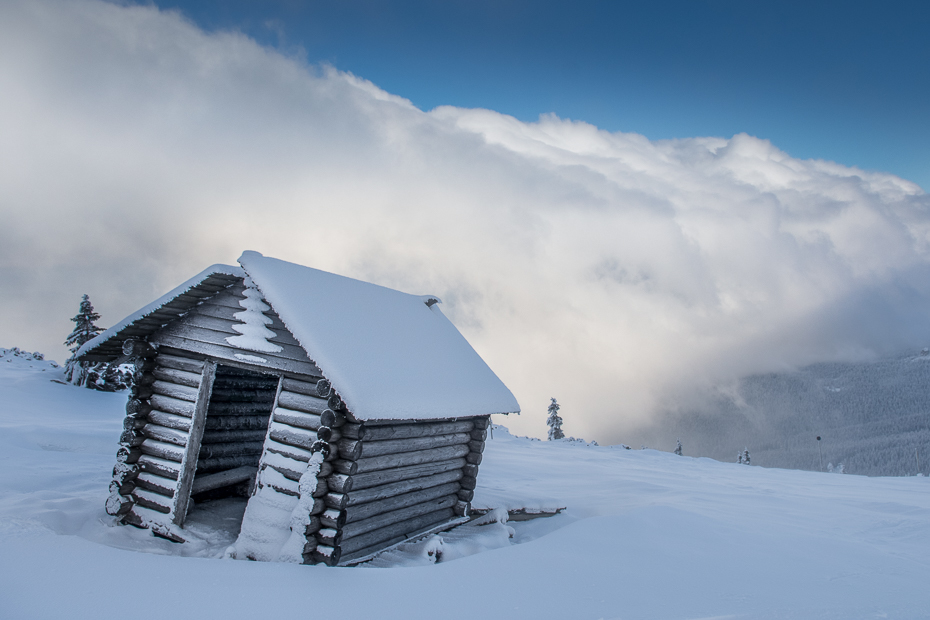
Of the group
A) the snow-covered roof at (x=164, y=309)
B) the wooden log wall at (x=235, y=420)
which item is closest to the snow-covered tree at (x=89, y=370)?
the wooden log wall at (x=235, y=420)

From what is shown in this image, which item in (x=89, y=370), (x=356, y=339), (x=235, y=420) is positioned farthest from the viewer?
(x=89, y=370)

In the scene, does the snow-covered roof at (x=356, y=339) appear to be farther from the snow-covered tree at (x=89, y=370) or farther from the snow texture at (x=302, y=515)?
the snow-covered tree at (x=89, y=370)

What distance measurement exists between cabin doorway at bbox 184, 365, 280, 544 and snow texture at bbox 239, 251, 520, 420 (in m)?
3.18

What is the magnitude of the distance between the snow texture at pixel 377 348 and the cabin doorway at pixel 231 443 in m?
3.18

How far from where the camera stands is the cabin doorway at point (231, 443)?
32.0 ft

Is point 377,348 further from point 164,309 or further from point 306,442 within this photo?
point 164,309

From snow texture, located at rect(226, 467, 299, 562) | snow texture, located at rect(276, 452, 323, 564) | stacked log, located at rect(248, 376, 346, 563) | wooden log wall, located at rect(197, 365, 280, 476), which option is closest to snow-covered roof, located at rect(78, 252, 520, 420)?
stacked log, located at rect(248, 376, 346, 563)

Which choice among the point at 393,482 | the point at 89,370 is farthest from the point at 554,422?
the point at 393,482

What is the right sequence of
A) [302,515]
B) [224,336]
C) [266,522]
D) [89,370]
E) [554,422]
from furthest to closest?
[554,422]
[89,370]
[224,336]
[266,522]
[302,515]

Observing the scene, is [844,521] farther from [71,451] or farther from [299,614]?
[71,451]

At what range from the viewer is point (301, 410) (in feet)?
24.1

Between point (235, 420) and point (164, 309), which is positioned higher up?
point (164, 309)

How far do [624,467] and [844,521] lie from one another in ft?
30.9

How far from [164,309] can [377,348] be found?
3547 millimetres
